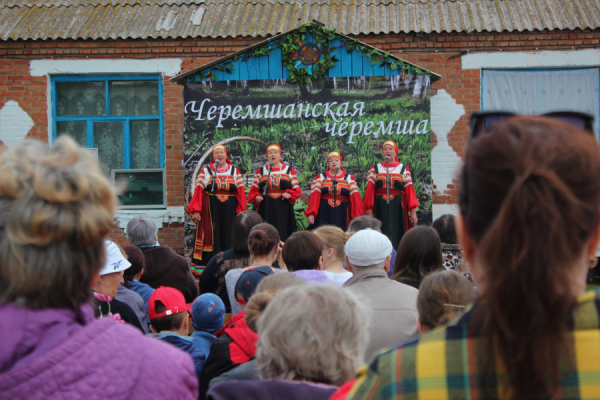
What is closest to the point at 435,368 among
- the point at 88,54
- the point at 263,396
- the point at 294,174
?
the point at 263,396

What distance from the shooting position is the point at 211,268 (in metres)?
4.50

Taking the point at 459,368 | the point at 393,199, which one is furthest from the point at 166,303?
the point at 393,199

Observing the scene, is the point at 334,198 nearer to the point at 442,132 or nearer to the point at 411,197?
Answer: the point at 411,197

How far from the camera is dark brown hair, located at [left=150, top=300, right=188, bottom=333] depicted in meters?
3.28

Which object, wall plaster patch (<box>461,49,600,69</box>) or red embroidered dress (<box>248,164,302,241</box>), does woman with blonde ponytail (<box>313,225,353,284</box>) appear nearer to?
red embroidered dress (<box>248,164,302,241</box>)

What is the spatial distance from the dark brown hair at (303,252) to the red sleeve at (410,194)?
4894 mm

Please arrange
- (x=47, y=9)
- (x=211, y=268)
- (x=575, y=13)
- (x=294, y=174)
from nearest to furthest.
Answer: (x=211, y=268) < (x=294, y=174) < (x=575, y=13) < (x=47, y=9)

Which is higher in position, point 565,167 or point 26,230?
point 565,167

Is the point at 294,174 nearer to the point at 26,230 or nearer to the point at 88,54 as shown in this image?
the point at 88,54

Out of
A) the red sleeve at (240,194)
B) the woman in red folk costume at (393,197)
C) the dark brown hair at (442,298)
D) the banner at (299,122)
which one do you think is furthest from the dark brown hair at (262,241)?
the banner at (299,122)

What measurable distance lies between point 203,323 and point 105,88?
25.0 feet

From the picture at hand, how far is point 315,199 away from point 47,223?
24.5 ft

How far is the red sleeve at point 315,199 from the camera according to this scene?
28.5ft

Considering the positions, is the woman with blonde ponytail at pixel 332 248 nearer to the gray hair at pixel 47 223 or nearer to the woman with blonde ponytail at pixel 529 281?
the gray hair at pixel 47 223
